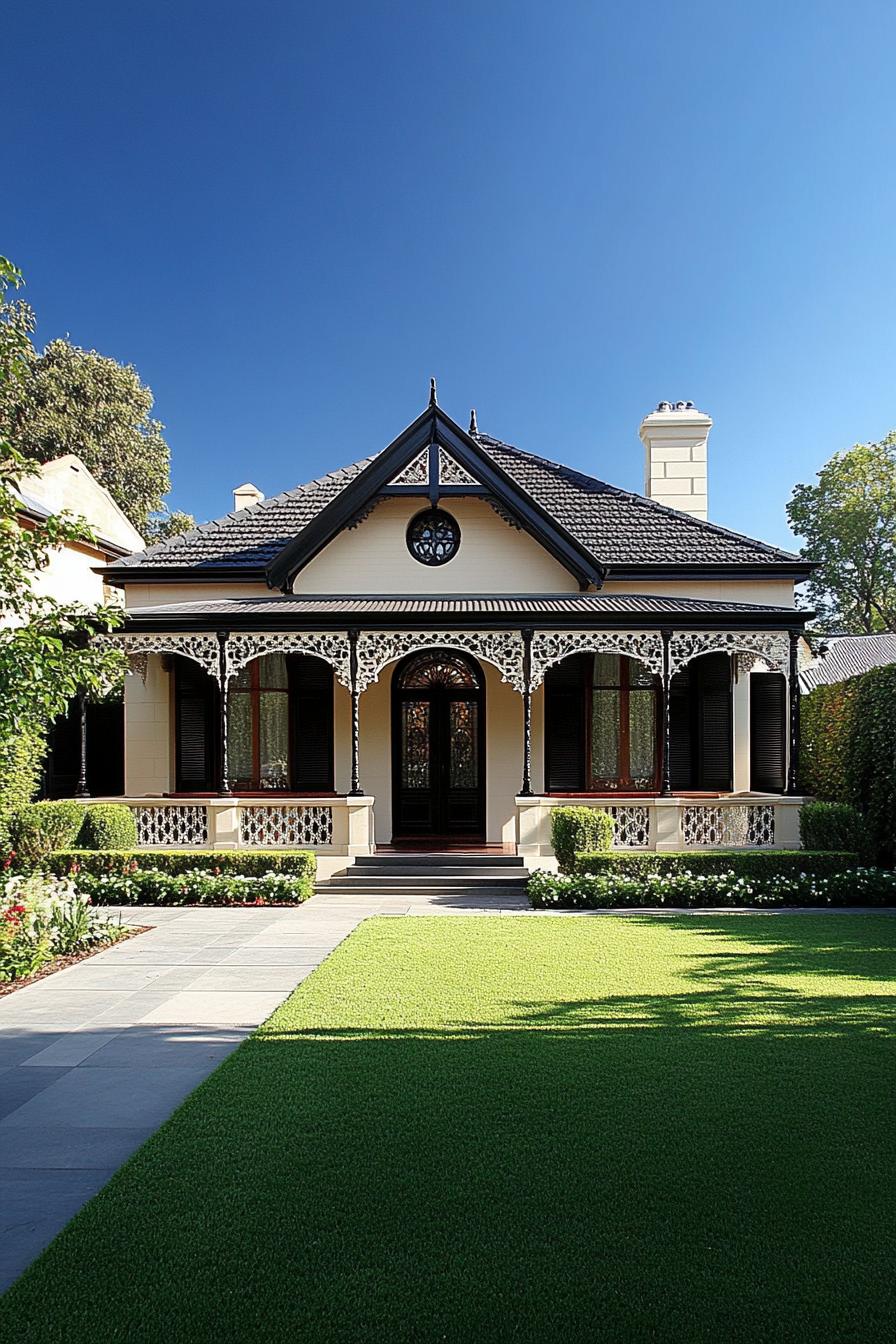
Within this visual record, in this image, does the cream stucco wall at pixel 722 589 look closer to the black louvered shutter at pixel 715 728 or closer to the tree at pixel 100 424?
the black louvered shutter at pixel 715 728

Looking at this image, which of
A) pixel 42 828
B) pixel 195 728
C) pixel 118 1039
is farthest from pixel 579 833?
pixel 42 828

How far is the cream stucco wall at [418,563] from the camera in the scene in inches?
591

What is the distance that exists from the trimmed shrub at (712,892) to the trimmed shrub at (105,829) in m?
6.38

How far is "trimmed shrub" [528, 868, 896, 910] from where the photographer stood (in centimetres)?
1099

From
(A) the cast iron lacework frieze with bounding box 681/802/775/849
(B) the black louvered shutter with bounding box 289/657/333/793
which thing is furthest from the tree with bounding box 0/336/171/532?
(A) the cast iron lacework frieze with bounding box 681/802/775/849

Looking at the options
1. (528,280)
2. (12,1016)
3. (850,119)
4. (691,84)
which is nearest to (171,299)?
(528,280)

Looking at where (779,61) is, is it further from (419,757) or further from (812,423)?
(419,757)

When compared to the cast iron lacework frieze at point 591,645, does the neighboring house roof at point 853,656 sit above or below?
above

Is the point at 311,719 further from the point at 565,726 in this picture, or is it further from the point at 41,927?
the point at 41,927

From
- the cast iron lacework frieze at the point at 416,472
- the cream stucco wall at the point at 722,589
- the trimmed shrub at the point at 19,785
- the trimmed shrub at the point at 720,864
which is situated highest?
the cast iron lacework frieze at the point at 416,472

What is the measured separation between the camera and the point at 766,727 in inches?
585

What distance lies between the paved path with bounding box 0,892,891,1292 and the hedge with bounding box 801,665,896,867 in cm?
564

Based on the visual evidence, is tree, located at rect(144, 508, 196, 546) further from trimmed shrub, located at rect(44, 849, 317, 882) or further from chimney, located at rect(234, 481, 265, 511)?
trimmed shrub, located at rect(44, 849, 317, 882)

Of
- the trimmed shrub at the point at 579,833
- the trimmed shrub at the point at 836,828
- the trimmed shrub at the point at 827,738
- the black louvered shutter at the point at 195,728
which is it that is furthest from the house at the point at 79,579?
the trimmed shrub at the point at 827,738
